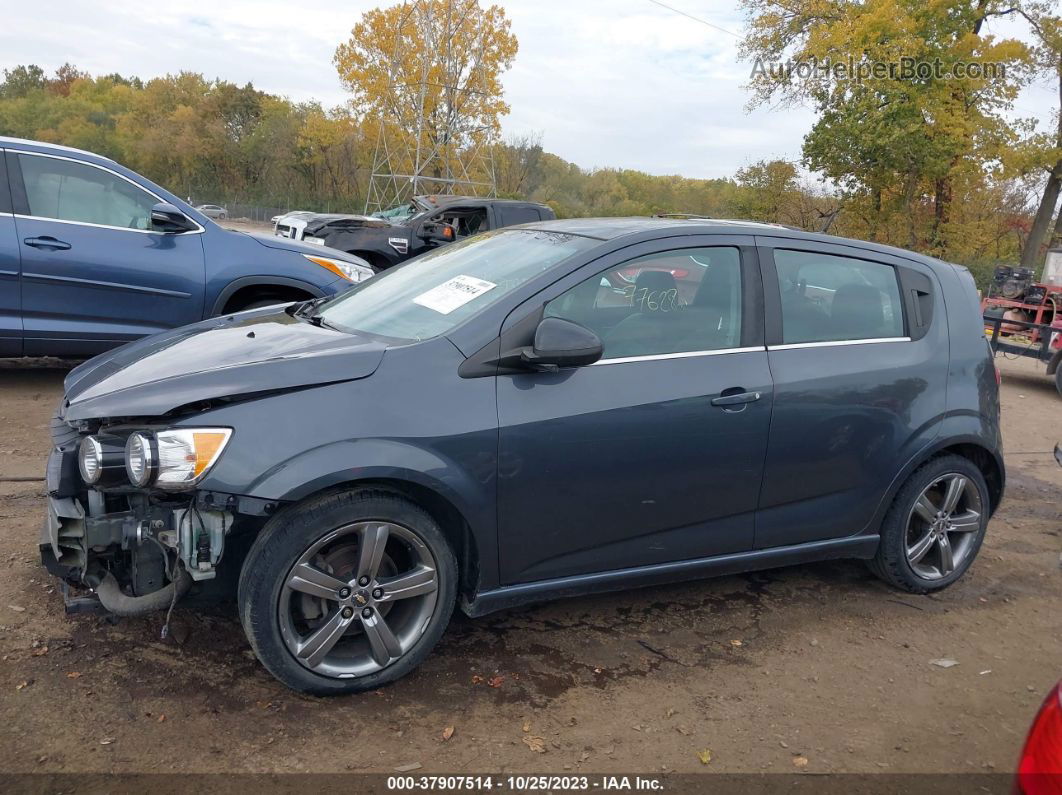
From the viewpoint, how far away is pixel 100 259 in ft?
21.0

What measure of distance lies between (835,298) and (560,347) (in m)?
1.62

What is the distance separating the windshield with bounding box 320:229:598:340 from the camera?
3487 millimetres

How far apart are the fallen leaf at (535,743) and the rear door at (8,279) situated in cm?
515

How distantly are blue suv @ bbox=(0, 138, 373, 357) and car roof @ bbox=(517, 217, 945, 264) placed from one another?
3396 millimetres

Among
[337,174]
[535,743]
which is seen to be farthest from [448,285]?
[337,174]

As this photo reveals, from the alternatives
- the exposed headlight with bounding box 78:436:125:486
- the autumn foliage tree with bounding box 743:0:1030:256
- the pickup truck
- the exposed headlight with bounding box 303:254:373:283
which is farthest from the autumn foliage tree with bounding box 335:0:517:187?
the exposed headlight with bounding box 78:436:125:486

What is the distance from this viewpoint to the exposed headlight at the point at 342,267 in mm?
7176

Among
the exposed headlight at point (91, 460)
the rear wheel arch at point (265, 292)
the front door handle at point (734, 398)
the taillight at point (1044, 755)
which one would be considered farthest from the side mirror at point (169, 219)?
the taillight at point (1044, 755)

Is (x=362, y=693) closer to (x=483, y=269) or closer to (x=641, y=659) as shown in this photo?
(x=641, y=659)

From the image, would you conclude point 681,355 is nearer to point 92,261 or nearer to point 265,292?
point 265,292

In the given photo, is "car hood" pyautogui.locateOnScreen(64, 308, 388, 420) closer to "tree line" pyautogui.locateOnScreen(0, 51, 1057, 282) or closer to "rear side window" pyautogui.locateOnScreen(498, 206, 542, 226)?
"rear side window" pyautogui.locateOnScreen(498, 206, 542, 226)

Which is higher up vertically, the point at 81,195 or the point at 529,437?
the point at 81,195

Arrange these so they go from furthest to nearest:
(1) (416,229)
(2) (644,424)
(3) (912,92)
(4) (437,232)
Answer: (3) (912,92) → (1) (416,229) → (4) (437,232) → (2) (644,424)

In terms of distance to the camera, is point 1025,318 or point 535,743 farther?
point 1025,318
